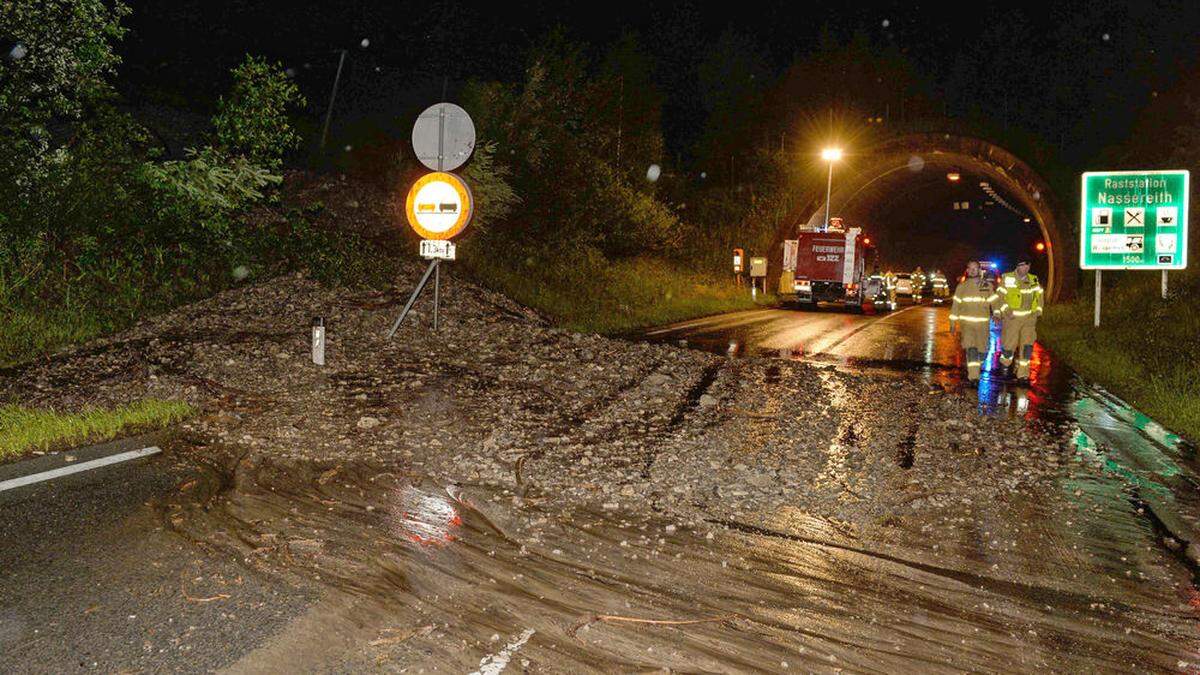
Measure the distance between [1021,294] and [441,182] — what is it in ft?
30.0

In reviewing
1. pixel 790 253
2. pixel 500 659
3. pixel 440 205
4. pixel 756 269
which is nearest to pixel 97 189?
pixel 440 205

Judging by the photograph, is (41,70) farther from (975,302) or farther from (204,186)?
(975,302)

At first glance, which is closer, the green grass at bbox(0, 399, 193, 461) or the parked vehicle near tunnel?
the green grass at bbox(0, 399, 193, 461)

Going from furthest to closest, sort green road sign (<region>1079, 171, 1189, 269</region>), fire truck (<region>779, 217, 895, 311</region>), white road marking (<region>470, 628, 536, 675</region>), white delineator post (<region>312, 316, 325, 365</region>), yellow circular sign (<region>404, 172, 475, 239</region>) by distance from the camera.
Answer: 1. fire truck (<region>779, 217, 895, 311</region>)
2. green road sign (<region>1079, 171, 1189, 269</region>)
3. yellow circular sign (<region>404, 172, 475, 239</region>)
4. white delineator post (<region>312, 316, 325, 365</region>)
5. white road marking (<region>470, 628, 536, 675</region>)

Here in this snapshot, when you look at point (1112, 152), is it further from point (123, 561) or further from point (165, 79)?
point (123, 561)

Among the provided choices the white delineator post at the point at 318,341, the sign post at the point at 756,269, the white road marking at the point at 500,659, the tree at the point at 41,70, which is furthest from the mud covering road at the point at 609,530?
the sign post at the point at 756,269

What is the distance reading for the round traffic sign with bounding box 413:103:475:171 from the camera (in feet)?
39.2

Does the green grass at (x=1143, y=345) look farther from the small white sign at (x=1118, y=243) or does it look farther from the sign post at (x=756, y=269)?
the sign post at (x=756, y=269)

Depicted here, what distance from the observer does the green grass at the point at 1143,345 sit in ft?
37.1

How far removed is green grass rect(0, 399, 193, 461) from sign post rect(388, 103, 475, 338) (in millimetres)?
4690

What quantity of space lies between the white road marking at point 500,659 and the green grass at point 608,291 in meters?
15.2

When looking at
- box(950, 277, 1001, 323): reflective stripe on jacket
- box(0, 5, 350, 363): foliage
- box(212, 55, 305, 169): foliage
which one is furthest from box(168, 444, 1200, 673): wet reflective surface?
box(212, 55, 305, 169): foliage

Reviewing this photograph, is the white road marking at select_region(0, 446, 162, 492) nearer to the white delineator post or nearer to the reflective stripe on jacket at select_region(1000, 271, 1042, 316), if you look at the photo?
the white delineator post

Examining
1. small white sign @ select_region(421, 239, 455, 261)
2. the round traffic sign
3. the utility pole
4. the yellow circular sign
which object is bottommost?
small white sign @ select_region(421, 239, 455, 261)
